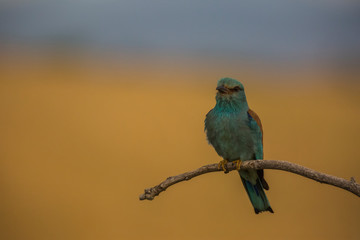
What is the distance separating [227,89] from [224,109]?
195 mm

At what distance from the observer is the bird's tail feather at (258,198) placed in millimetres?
4316

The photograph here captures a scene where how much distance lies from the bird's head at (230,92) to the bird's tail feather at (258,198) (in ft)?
2.73

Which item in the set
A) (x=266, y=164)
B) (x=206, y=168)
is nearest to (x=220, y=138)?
(x=206, y=168)

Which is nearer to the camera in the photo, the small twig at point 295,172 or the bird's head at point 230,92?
the small twig at point 295,172

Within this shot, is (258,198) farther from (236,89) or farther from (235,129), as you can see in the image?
(236,89)

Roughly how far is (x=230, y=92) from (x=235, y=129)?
36cm

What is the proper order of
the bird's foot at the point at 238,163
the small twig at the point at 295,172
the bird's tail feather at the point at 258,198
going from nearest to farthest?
the small twig at the point at 295,172 → the bird's foot at the point at 238,163 → the bird's tail feather at the point at 258,198

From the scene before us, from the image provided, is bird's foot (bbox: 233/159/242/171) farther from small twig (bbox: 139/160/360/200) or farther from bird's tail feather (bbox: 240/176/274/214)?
small twig (bbox: 139/160/360/200)

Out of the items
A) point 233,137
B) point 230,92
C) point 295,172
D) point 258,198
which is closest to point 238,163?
point 233,137

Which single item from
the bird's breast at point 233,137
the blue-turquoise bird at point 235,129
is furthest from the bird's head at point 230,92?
the bird's breast at point 233,137

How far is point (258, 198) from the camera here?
171 inches

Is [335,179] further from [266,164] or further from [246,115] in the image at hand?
[246,115]

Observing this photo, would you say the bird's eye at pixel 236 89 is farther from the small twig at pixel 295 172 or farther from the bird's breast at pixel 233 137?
the small twig at pixel 295 172

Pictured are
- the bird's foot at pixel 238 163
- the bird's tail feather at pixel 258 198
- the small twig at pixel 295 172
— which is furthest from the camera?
the bird's tail feather at pixel 258 198
